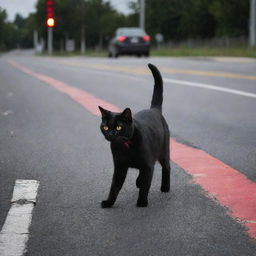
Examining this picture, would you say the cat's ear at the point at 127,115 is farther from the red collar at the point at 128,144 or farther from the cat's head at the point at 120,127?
the red collar at the point at 128,144

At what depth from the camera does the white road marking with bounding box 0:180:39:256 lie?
344 cm

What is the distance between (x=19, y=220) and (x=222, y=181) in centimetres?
170

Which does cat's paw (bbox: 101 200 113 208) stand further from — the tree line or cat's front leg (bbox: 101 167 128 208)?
the tree line

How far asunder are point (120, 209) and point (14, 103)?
298 inches

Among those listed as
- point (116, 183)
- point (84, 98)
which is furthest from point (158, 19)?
point (116, 183)

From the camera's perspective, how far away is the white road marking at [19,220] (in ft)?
11.3

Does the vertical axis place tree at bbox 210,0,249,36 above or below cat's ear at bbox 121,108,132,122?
above

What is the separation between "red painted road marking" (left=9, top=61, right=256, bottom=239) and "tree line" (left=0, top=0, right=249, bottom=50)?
38318 millimetres

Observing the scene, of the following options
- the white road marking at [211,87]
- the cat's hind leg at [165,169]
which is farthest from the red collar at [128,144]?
the white road marking at [211,87]

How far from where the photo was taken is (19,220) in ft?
13.0

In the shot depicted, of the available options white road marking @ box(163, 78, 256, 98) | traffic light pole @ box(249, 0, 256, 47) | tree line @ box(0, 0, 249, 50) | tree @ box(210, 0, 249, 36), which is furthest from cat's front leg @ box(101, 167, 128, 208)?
tree @ box(210, 0, 249, 36)

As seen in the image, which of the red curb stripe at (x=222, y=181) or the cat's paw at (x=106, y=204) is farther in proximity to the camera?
the cat's paw at (x=106, y=204)

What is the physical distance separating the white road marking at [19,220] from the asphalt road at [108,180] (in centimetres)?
5

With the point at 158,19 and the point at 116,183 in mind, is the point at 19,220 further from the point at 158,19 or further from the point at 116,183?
the point at 158,19
